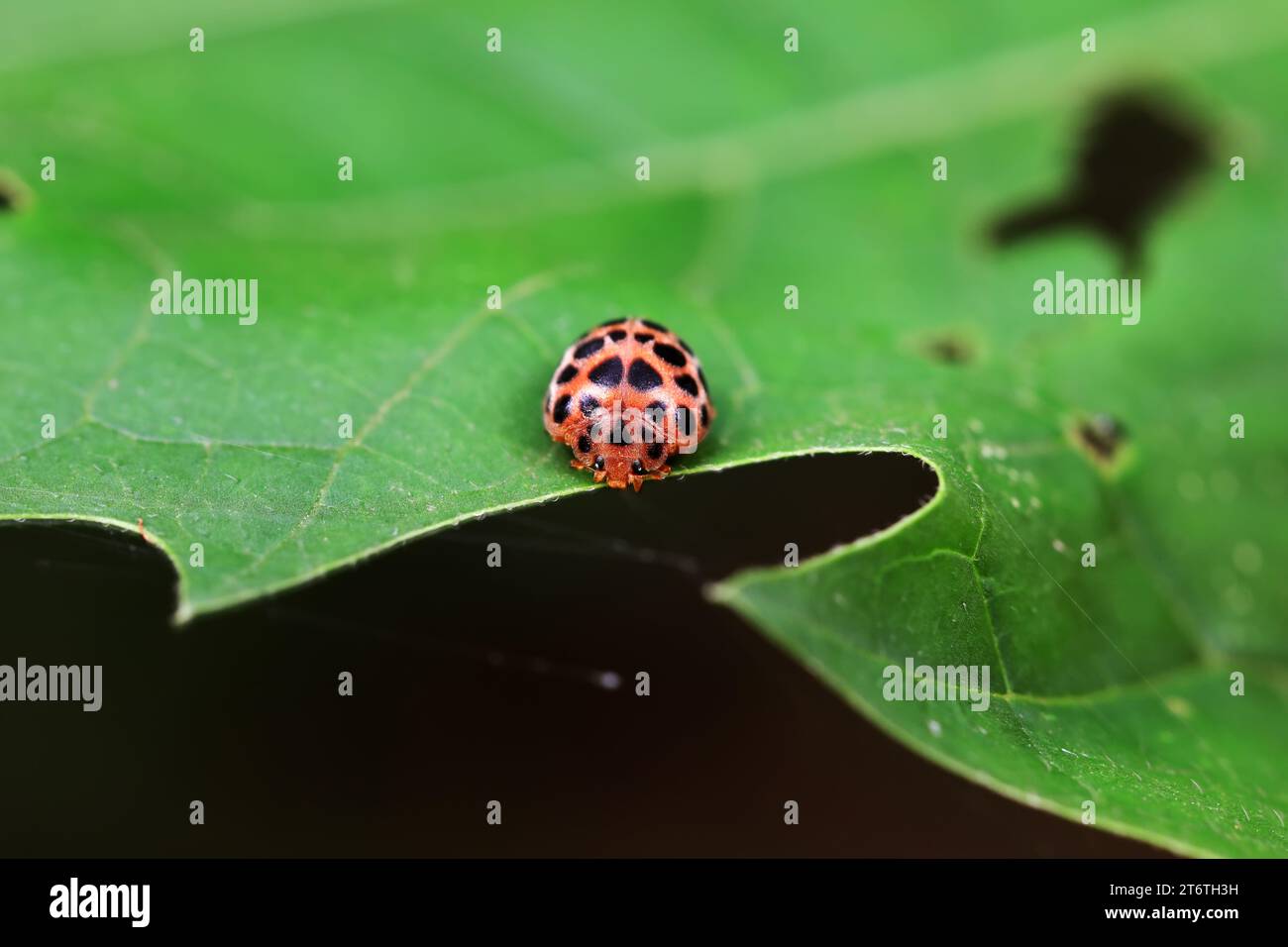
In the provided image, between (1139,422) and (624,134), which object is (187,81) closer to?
(624,134)

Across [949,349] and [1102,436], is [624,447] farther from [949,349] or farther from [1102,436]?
[1102,436]

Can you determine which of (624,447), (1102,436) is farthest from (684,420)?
(1102,436)

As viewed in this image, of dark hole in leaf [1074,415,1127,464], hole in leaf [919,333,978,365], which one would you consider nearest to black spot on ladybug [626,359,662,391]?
hole in leaf [919,333,978,365]

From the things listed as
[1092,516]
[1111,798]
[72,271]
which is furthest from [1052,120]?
[72,271]

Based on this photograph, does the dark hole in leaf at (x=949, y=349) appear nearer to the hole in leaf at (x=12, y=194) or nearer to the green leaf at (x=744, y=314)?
the green leaf at (x=744, y=314)

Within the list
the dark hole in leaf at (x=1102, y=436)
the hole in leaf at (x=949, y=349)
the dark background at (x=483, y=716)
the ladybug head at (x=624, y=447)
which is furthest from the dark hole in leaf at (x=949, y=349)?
the ladybug head at (x=624, y=447)
